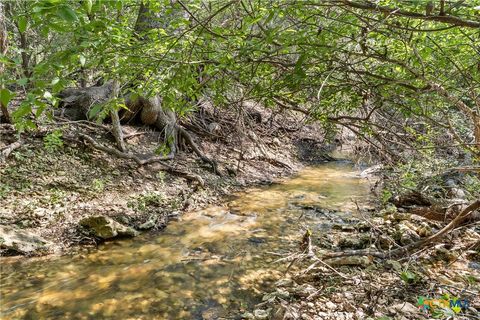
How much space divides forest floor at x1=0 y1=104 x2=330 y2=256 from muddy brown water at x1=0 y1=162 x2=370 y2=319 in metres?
0.48

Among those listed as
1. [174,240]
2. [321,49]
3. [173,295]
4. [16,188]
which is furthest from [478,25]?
[16,188]

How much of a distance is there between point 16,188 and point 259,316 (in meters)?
4.60

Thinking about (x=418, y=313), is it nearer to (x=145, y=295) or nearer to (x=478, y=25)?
(x=478, y=25)

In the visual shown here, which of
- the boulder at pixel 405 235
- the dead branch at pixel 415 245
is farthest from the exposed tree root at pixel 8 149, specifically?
the boulder at pixel 405 235

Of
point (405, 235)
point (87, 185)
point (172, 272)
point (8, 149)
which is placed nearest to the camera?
point (172, 272)

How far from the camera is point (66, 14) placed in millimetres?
1200

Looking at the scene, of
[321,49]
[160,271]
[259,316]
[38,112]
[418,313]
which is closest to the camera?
[38,112]

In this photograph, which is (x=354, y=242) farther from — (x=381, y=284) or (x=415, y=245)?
(x=381, y=284)

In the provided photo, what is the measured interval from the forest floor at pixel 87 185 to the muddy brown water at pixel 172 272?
1.58ft

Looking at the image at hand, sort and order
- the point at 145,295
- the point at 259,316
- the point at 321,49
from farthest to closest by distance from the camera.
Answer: the point at 145,295
the point at 259,316
the point at 321,49

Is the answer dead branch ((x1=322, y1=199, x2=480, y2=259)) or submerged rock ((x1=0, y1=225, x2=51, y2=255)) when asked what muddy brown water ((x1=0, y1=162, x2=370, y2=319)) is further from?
dead branch ((x1=322, y1=199, x2=480, y2=259))

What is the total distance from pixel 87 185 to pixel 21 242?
1802 mm

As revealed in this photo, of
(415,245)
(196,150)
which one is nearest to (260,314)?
(415,245)

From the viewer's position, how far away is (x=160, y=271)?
4.49m
